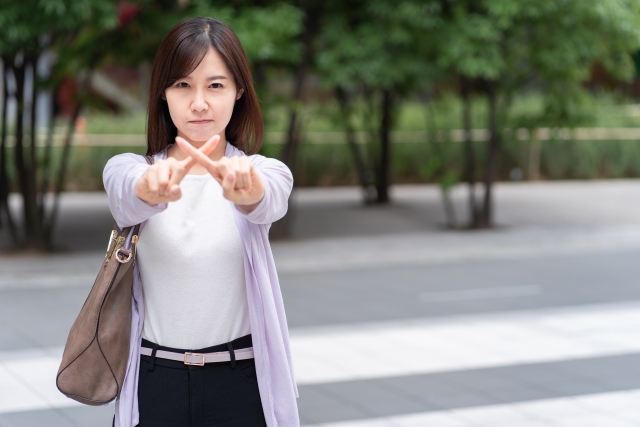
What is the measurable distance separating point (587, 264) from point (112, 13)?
652 centimetres

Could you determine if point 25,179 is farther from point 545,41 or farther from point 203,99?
point 203,99

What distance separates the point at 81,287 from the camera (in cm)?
1044

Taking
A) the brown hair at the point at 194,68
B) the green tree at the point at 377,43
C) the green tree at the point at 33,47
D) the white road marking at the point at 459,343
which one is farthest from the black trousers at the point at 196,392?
the green tree at the point at 377,43

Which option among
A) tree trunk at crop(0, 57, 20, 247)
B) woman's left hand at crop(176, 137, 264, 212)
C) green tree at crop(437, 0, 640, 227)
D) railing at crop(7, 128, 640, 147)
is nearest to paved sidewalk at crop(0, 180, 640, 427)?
tree trunk at crop(0, 57, 20, 247)

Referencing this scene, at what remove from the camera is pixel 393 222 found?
16.8m

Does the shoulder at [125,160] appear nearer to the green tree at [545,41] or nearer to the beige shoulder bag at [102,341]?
the beige shoulder bag at [102,341]

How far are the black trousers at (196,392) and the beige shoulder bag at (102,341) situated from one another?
0.24 ft

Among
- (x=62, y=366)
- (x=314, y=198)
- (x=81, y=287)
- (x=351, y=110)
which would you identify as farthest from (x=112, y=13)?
(x=314, y=198)

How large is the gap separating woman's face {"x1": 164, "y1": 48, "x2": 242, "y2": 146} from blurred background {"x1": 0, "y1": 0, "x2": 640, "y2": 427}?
90.0 inches

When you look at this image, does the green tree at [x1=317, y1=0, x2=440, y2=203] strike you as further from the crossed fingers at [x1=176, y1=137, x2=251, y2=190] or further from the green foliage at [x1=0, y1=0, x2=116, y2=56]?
the crossed fingers at [x1=176, y1=137, x2=251, y2=190]

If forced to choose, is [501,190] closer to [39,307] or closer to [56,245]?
[56,245]

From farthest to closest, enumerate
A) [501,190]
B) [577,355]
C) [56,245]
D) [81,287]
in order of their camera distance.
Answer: [501,190]
[56,245]
[81,287]
[577,355]

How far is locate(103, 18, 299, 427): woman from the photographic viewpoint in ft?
7.36

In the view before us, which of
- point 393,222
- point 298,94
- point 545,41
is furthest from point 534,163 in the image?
point 298,94
